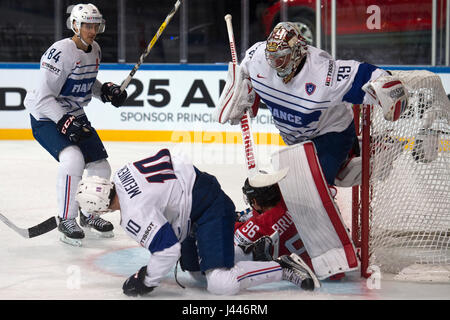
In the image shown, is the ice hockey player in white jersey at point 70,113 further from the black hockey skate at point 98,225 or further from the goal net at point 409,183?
the goal net at point 409,183

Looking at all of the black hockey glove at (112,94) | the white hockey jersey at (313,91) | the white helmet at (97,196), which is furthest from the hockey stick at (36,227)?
the white hockey jersey at (313,91)

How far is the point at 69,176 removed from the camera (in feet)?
12.2

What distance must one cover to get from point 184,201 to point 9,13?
611 cm

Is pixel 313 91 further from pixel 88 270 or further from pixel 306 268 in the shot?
pixel 88 270

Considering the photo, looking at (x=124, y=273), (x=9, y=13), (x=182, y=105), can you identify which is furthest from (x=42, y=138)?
(x=9, y=13)

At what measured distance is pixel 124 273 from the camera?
10.7ft

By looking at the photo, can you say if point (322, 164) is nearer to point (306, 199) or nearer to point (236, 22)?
point (306, 199)

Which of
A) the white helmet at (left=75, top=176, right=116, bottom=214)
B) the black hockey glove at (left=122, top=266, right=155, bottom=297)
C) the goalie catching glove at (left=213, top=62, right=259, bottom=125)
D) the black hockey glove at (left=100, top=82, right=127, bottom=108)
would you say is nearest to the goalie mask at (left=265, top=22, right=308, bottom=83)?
the goalie catching glove at (left=213, top=62, right=259, bottom=125)

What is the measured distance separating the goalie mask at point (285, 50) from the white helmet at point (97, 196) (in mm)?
828

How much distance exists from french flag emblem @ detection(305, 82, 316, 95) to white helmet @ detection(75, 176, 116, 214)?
0.89 meters

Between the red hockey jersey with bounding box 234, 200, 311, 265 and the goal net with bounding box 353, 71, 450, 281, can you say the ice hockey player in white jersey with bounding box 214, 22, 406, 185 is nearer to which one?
the goal net with bounding box 353, 71, 450, 281

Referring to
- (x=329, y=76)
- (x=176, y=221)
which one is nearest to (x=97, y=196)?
(x=176, y=221)

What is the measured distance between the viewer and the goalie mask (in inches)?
121

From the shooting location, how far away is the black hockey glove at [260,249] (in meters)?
3.23
